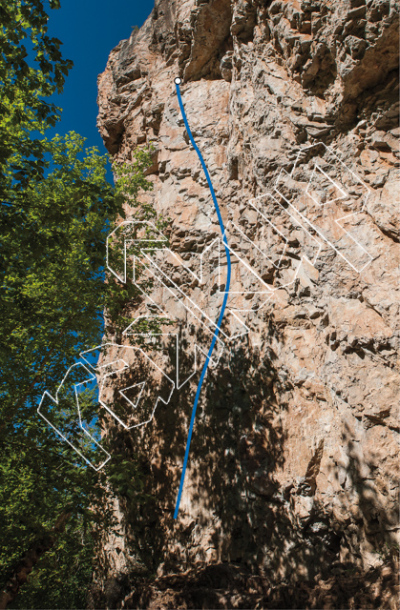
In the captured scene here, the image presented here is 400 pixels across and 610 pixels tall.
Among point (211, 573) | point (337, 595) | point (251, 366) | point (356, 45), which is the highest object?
point (356, 45)

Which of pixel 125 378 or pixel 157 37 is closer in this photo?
pixel 125 378

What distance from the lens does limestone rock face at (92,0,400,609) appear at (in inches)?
209

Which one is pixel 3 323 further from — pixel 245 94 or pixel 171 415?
pixel 245 94

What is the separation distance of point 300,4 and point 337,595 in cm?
938

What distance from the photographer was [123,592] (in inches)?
267

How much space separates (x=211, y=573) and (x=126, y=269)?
6528 millimetres

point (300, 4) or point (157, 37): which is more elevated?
point (157, 37)

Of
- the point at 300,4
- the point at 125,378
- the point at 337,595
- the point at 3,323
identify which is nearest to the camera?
the point at 337,595

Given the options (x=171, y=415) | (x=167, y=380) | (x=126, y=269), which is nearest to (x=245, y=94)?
(x=126, y=269)

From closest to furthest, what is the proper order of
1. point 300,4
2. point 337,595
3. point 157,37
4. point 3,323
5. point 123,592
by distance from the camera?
point 337,595 → point 3,323 → point 123,592 → point 300,4 → point 157,37

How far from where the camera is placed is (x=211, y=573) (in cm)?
630

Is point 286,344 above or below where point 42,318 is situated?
below

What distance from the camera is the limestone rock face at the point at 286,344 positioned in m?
5.32

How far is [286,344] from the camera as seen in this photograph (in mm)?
6984
